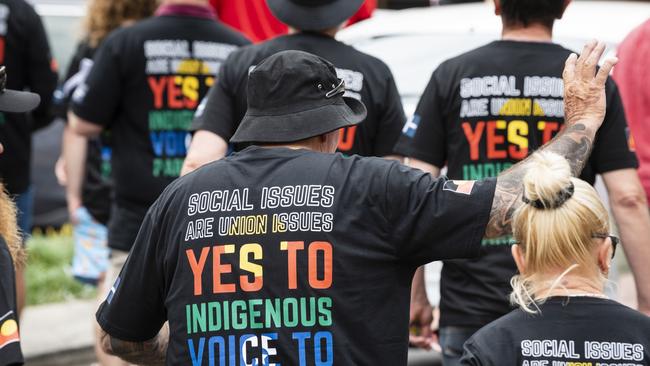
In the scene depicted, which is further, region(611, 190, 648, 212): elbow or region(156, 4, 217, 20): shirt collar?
region(156, 4, 217, 20): shirt collar

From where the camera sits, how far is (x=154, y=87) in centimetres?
550

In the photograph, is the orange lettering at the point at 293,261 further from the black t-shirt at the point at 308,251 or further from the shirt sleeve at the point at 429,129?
the shirt sleeve at the point at 429,129

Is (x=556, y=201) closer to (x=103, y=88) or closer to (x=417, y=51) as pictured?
(x=103, y=88)

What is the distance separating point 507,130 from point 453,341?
0.77 meters

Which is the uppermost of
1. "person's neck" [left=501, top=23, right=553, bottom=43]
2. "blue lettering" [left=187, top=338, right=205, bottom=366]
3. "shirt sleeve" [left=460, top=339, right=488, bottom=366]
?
"person's neck" [left=501, top=23, right=553, bottom=43]

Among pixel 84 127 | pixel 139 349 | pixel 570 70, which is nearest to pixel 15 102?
pixel 139 349

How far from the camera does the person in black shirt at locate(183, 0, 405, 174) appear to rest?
178 inches

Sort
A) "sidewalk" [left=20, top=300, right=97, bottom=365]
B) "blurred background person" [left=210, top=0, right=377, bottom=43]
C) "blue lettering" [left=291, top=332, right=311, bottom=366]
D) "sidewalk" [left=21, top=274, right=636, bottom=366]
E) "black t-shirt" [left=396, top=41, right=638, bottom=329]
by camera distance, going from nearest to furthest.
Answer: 1. "blue lettering" [left=291, top=332, right=311, bottom=366]
2. "black t-shirt" [left=396, top=41, right=638, bottom=329]
3. "blurred background person" [left=210, top=0, right=377, bottom=43]
4. "sidewalk" [left=21, top=274, right=636, bottom=366]
5. "sidewalk" [left=20, top=300, right=97, bottom=365]

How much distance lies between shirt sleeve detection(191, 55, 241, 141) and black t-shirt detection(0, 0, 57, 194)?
6.73 ft

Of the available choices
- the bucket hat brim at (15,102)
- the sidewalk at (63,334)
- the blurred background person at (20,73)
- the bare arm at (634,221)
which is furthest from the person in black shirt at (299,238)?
the sidewalk at (63,334)

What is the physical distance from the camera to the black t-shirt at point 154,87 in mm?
5504

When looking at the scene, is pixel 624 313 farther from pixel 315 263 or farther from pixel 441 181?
pixel 315 263

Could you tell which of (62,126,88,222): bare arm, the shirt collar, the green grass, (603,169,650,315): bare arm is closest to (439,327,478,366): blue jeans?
(603,169,650,315): bare arm

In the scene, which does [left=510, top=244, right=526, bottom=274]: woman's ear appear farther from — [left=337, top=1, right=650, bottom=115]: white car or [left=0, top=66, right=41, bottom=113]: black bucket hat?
[left=337, top=1, right=650, bottom=115]: white car
